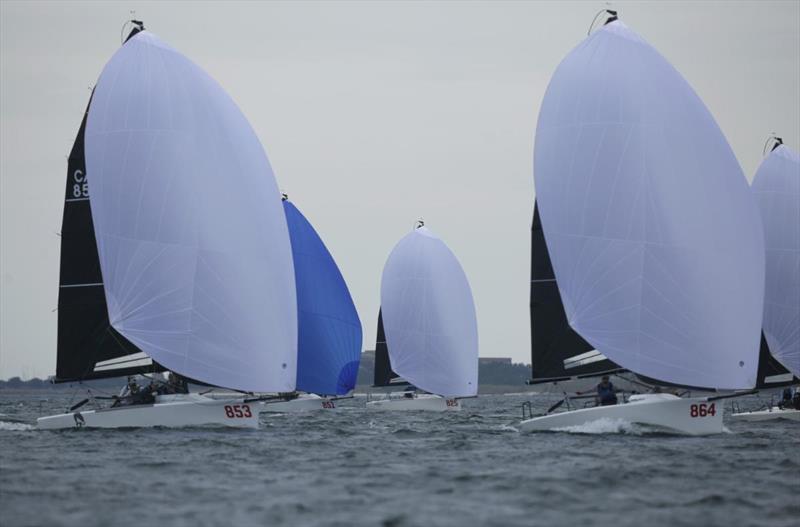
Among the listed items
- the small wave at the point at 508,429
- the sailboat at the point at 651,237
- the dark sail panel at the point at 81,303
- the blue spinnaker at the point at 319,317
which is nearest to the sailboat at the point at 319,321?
the blue spinnaker at the point at 319,317

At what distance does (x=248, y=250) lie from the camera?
99.6ft

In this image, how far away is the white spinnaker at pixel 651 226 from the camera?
27.6 metres

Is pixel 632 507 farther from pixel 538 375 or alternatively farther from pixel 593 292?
pixel 538 375

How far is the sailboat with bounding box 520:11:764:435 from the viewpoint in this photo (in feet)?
90.5

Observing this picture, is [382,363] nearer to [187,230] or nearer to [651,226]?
[187,230]

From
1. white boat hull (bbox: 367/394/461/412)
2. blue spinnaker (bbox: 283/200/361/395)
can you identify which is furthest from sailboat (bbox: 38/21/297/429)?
white boat hull (bbox: 367/394/461/412)

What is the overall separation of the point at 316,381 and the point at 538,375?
19.0m

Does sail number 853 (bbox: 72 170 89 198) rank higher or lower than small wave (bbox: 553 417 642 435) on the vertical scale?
higher

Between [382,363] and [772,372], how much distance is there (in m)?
24.1

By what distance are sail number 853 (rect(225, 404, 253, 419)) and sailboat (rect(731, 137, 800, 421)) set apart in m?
16.8

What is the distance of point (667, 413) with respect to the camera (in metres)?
27.1

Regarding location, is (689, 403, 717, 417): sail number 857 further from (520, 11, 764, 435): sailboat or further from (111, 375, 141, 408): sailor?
(111, 375, 141, 408): sailor

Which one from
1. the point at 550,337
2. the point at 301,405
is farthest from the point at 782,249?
the point at 301,405

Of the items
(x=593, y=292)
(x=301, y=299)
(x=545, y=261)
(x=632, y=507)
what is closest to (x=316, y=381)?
(x=301, y=299)
